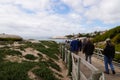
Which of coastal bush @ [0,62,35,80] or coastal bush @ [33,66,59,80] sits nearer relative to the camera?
coastal bush @ [0,62,35,80]

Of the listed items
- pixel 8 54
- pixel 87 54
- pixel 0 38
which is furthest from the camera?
pixel 0 38

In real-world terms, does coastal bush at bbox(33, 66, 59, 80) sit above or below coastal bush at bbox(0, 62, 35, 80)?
below

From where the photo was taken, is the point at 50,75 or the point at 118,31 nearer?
the point at 50,75

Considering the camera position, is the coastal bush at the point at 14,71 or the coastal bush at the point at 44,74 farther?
the coastal bush at the point at 44,74

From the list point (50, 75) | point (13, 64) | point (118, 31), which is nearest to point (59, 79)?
point (50, 75)

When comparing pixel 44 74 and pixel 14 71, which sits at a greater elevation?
pixel 14 71

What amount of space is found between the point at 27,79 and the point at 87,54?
473 centimetres

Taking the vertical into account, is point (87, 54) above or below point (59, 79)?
above

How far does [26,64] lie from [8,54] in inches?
110

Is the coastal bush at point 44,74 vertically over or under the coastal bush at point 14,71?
under

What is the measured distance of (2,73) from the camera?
1081 centimetres

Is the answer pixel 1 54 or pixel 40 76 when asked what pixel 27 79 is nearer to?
pixel 40 76

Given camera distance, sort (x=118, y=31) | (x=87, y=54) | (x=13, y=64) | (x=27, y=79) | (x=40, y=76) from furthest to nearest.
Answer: (x=118, y=31) < (x=87, y=54) < (x=13, y=64) < (x=40, y=76) < (x=27, y=79)

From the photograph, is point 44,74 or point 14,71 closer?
point 14,71
